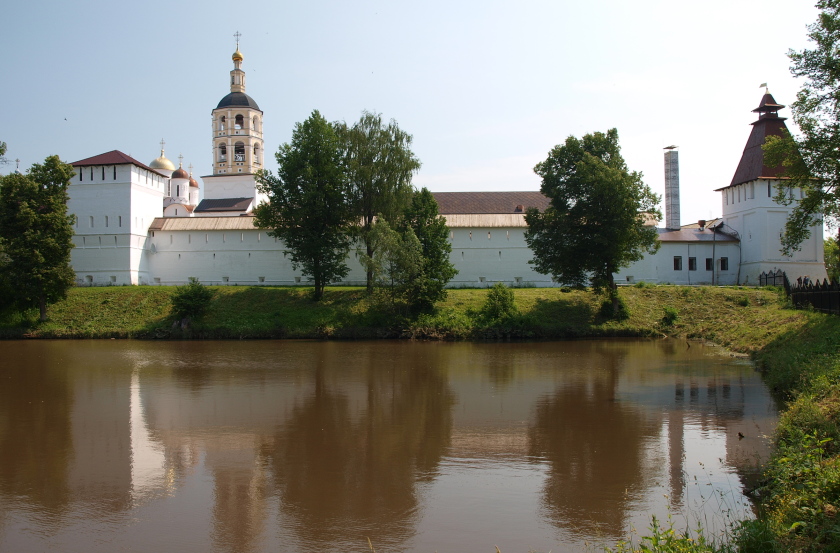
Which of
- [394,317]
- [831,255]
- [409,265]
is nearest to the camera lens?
[409,265]

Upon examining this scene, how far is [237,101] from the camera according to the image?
4588cm

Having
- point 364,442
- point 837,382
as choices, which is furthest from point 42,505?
point 837,382

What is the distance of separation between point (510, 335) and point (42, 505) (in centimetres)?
2094

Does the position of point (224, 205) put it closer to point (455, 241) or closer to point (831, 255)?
point (455, 241)

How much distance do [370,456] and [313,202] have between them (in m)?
22.2

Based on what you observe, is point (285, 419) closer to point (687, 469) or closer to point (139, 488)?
point (139, 488)

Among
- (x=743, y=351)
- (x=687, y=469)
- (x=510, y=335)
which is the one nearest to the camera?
(x=687, y=469)

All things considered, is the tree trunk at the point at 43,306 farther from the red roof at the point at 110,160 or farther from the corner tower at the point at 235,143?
the corner tower at the point at 235,143

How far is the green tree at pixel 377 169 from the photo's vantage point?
101 feet

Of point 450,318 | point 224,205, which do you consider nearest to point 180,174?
point 224,205

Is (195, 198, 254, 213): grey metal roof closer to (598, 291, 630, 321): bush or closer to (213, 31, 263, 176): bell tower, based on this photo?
(213, 31, 263, 176): bell tower

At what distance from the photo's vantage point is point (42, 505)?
22.5 feet

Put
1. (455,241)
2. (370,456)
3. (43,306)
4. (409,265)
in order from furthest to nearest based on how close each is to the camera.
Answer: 1. (455,241)
2. (43,306)
3. (409,265)
4. (370,456)

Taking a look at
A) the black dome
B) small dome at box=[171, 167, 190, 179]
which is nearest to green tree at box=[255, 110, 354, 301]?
the black dome
